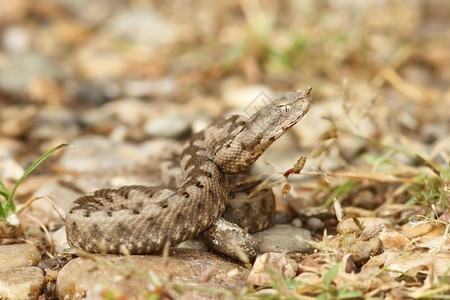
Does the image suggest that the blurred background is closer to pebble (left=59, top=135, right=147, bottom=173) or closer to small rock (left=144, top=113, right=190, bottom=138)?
small rock (left=144, top=113, right=190, bottom=138)

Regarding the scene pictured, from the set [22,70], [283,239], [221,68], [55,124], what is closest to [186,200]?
[283,239]

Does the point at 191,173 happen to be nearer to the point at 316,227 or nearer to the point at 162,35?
the point at 316,227

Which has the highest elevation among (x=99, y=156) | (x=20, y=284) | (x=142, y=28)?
(x=142, y=28)

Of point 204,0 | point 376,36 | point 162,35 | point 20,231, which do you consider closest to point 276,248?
point 20,231

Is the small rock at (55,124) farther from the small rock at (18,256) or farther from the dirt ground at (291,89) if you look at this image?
the small rock at (18,256)

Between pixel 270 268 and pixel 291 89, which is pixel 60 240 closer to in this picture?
pixel 270 268

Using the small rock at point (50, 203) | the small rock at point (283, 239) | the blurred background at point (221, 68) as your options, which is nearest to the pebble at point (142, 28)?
the blurred background at point (221, 68)
